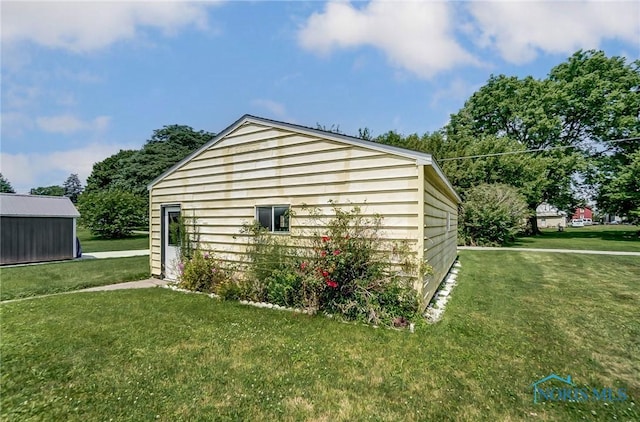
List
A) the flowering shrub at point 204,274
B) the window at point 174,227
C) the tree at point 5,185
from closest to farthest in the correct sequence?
the flowering shrub at point 204,274 < the window at point 174,227 < the tree at point 5,185

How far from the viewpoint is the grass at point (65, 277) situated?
8.02 meters

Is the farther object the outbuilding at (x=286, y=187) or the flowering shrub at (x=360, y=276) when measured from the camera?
the outbuilding at (x=286, y=187)

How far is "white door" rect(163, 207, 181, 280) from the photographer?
8.76m

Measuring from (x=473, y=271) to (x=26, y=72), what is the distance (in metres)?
14.8

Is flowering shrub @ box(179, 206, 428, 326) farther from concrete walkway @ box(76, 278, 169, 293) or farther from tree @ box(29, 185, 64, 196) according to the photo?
tree @ box(29, 185, 64, 196)

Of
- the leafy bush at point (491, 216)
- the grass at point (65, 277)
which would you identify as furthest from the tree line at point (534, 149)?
the grass at point (65, 277)

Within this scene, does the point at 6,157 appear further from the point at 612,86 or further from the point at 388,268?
the point at 612,86

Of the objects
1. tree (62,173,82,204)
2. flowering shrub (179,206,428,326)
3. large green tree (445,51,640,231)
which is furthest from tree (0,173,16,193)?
large green tree (445,51,640,231)

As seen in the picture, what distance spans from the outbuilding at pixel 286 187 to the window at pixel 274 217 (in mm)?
22

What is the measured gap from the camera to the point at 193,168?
27.6 feet

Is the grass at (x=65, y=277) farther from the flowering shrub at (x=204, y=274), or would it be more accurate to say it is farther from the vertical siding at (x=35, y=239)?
the flowering shrub at (x=204, y=274)

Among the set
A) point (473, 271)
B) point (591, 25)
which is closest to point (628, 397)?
point (473, 271)

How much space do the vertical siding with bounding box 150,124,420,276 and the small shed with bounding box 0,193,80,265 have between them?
8.87 metres

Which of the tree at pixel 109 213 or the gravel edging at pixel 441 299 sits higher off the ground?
the tree at pixel 109 213
